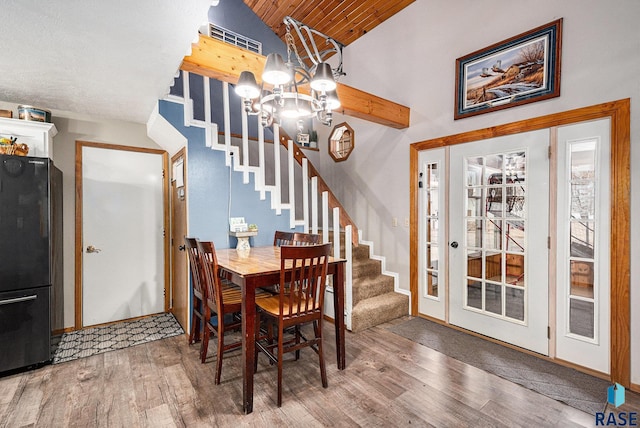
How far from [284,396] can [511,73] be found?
3.44m

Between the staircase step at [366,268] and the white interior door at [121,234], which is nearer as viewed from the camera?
the white interior door at [121,234]

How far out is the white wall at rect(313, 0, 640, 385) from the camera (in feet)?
7.52

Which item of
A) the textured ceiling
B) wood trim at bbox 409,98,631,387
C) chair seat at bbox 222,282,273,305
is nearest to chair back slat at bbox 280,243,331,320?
chair seat at bbox 222,282,273,305

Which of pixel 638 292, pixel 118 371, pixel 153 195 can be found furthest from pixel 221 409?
pixel 638 292

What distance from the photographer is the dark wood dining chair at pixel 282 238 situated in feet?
10.7

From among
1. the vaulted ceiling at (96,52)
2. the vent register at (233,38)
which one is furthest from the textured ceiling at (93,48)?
the vent register at (233,38)

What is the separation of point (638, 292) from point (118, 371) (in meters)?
4.03

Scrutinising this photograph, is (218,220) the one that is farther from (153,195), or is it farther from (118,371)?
(118,371)

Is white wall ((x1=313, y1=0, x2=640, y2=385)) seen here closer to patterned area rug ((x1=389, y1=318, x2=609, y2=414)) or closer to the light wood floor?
patterned area rug ((x1=389, y1=318, x2=609, y2=414))

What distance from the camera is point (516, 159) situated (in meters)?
2.90

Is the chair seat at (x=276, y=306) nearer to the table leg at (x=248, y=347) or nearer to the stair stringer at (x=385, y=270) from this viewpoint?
the table leg at (x=248, y=347)

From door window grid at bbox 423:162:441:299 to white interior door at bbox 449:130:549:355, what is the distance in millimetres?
181

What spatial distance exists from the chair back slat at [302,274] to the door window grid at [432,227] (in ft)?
5.98

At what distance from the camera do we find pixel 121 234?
3631 millimetres
